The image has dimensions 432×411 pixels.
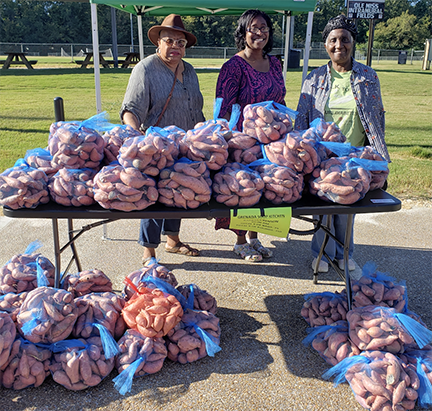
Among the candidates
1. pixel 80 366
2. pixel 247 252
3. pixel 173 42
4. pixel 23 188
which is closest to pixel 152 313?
pixel 80 366

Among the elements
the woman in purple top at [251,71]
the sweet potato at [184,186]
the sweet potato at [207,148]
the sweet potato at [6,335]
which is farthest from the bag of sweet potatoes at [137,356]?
the woman in purple top at [251,71]

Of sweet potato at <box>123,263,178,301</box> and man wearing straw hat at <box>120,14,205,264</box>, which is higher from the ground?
man wearing straw hat at <box>120,14,205,264</box>

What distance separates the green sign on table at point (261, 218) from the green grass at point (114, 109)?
3.61m

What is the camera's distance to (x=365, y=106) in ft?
9.53

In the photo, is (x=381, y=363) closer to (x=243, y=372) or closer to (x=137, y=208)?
(x=243, y=372)

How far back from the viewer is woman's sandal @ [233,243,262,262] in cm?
361

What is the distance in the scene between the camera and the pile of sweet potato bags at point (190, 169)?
203 centimetres

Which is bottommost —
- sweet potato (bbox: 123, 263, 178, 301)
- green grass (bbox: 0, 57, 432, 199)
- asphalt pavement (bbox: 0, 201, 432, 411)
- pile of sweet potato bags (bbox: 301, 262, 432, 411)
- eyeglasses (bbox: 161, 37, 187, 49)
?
asphalt pavement (bbox: 0, 201, 432, 411)

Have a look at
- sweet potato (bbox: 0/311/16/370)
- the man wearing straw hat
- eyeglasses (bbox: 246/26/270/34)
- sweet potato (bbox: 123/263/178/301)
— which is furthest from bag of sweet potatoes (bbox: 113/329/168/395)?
eyeglasses (bbox: 246/26/270/34)

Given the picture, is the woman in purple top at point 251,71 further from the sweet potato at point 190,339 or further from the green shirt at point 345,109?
the sweet potato at point 190,339

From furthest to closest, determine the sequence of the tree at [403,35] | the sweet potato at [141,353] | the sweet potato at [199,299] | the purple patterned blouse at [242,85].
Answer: the tree at [403,35] < the purple patterned blouse at [242,85] < the sweet potato at [199,299] < the sweet potato at [141,353]

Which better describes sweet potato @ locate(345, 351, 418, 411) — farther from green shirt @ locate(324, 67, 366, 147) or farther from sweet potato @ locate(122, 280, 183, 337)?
green shirt @ locate(324, 67, 366, 147)

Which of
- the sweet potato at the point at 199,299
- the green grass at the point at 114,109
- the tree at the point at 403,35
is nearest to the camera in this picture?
the sweet potato at the point at 199,299

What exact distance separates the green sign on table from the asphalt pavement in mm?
805
